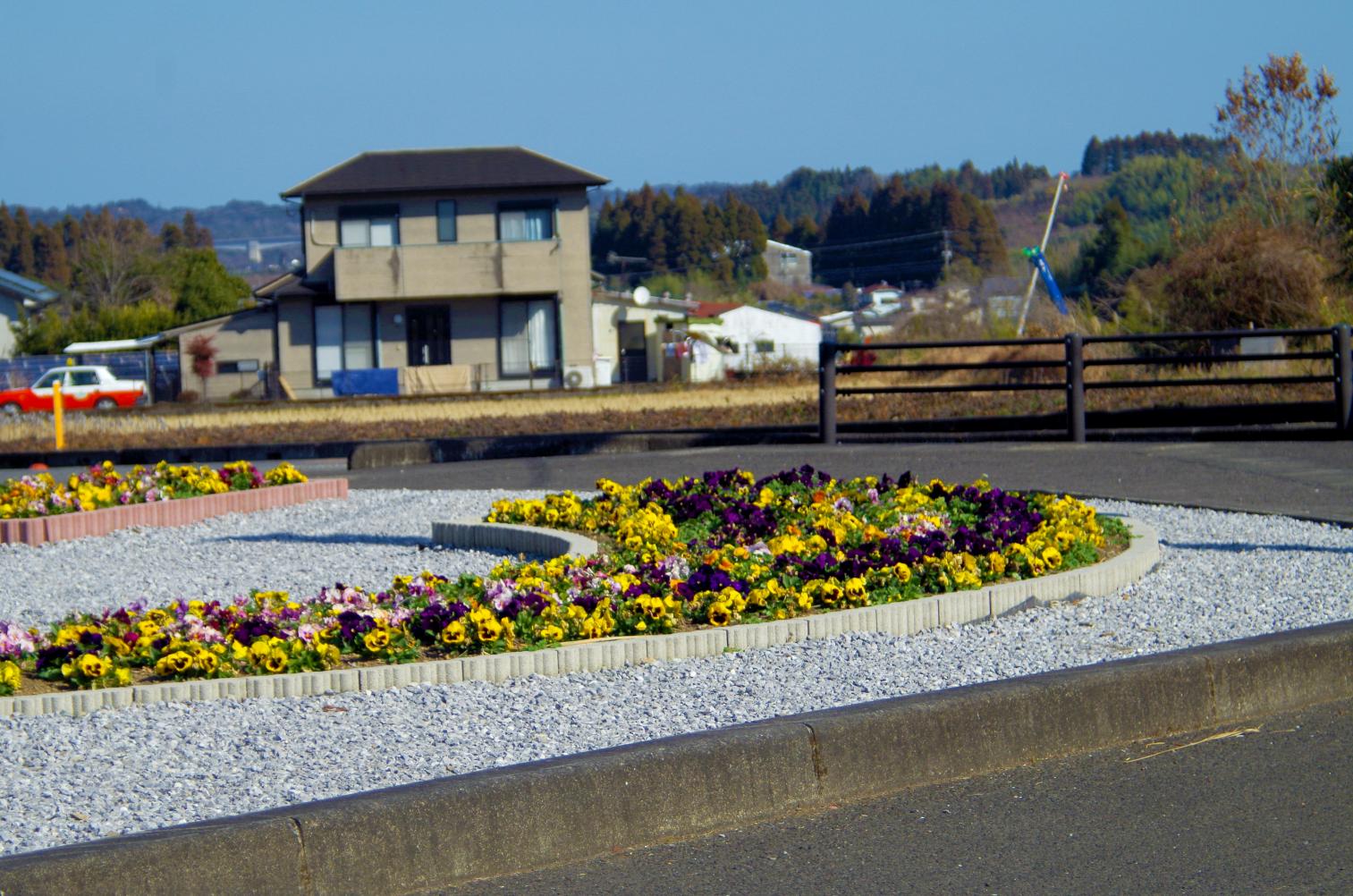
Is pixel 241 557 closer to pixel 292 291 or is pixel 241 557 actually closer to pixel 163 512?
pixel 163 512

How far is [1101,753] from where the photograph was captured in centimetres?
543

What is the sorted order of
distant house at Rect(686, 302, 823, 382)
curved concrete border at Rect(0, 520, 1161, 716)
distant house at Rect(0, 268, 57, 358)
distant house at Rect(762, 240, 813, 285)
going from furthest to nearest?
distant house at Rect(762, 240, 813, 285) < distant house at Rect(686, 302, 823, 382) < distant house at Rect(0, 268, 57, 358) < curved concrete border at Rect(0, 520, 1161, 716)

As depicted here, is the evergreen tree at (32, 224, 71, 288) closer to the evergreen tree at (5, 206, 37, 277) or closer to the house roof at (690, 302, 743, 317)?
the evergreen tree at (5, 206, 37, 277)

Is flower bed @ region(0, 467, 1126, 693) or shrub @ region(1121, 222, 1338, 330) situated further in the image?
shrub @ region(1121, 222, 1338, 330)

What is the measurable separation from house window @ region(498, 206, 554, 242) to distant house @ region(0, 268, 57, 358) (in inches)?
802

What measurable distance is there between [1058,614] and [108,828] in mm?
4753

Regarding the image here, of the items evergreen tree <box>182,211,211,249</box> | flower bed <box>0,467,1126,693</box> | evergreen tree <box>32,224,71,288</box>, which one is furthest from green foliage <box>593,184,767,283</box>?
flower bed <box>0,467,1126,693</box>

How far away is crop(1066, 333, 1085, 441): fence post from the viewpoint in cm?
1600

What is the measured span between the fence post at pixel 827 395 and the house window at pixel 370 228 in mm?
32092

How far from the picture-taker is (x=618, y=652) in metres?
6.61

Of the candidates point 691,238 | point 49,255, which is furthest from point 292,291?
point 49,255

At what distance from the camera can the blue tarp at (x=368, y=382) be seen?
45.5 metres

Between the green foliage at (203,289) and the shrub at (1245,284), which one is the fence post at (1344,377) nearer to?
the shrub at (1245,284)

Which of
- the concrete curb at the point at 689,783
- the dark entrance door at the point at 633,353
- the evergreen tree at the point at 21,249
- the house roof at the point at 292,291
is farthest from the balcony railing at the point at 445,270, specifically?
the evergreen tree at the point at 21,249
